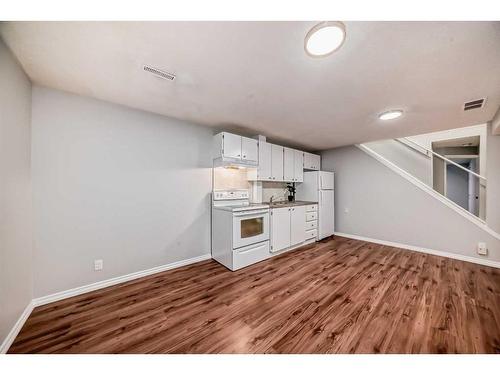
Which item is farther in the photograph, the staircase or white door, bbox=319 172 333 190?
white door, bbox=319 172 333 190

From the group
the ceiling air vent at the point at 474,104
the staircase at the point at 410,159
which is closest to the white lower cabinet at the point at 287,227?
the staircase at the point at 410,159

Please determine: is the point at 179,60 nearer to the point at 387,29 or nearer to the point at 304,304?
the point at 387,29

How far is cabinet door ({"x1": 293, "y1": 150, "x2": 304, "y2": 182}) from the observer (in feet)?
13.5

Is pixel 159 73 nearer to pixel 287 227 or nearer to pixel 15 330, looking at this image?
pixel 15 330

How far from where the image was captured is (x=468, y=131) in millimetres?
3941

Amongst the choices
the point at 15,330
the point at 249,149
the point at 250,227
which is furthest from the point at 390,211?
the point at 15,330

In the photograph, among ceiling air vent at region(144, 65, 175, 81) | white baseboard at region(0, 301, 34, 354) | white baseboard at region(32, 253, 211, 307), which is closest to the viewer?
white baseboard at region(0, 301, 34, 354)

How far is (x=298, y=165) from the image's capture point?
4.18 metres

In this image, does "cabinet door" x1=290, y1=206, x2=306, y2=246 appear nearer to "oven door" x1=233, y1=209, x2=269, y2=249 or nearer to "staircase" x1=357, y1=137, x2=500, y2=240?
"oven door" x1=233, y1=209, x2=269, y2=249

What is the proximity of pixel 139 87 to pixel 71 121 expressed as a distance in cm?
92

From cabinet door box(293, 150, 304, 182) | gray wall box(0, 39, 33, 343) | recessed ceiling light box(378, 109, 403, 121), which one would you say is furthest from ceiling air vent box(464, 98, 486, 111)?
gray wall box(0, 39, 33, 343)

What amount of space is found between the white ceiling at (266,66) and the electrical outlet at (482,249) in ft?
6.87

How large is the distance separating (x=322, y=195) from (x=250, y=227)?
2.24 m

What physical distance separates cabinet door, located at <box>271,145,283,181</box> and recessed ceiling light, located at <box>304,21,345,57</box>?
2.32 meters
